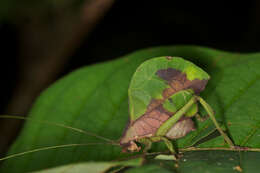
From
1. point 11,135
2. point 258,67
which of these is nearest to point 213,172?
point 258,67

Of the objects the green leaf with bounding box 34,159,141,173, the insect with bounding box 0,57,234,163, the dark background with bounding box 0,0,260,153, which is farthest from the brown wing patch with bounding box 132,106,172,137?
the dark background with bounding box 0,0,260,153

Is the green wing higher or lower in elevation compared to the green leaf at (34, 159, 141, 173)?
higher

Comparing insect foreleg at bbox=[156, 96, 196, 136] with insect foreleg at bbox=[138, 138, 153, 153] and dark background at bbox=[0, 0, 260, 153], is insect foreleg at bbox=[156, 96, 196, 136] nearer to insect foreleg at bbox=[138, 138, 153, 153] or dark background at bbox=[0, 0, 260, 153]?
insect foreleg at bbox=[138, 138, 153, 153]

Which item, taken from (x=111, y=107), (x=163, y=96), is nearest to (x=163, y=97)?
(x=163, y=96)

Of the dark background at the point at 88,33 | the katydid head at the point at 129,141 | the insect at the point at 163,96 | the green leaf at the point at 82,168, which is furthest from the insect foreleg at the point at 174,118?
the dark background at the point at 88,33

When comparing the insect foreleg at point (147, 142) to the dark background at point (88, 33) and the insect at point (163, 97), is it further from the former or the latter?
the dark background at point (88, 33)
